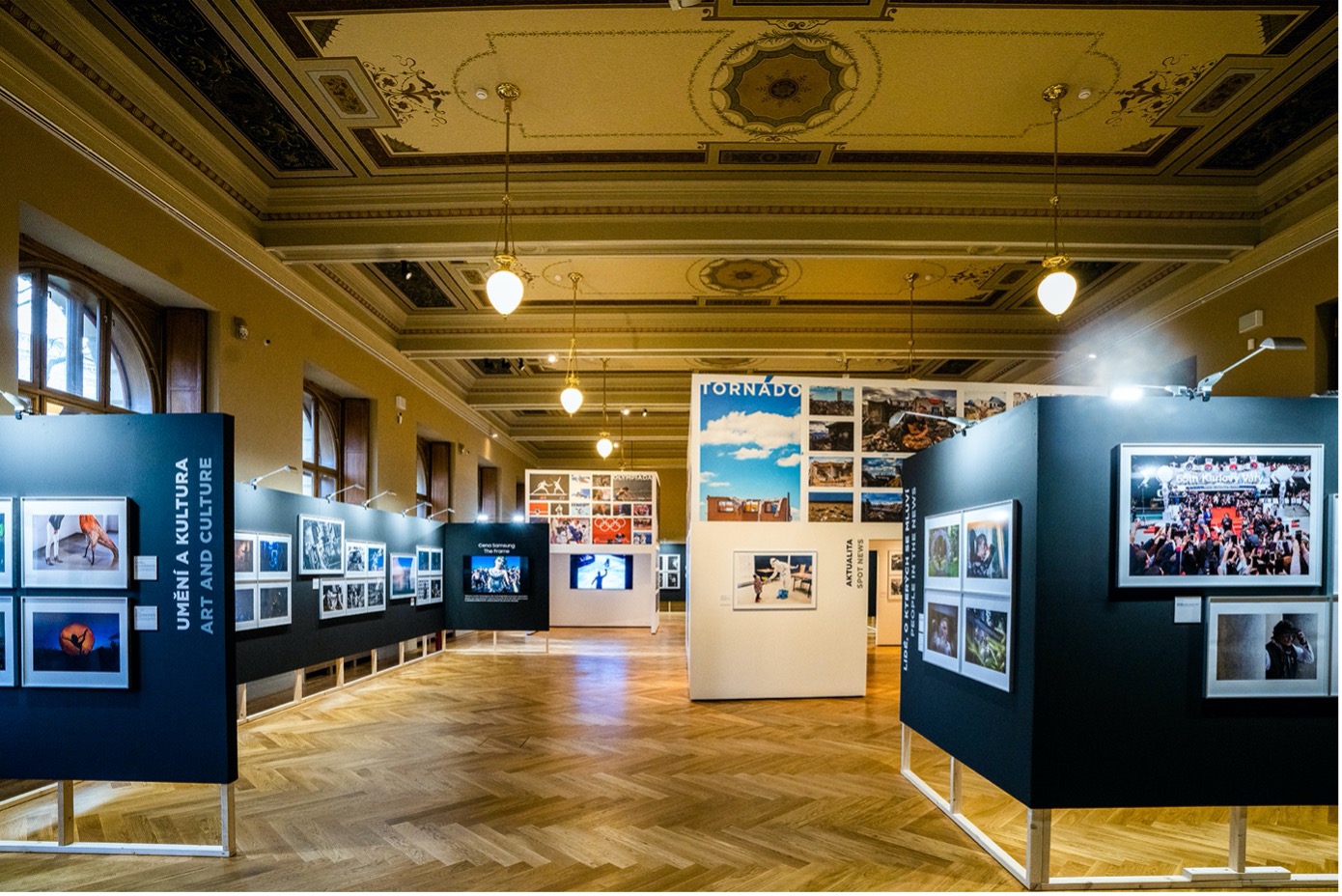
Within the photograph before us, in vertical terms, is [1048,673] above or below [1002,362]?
below

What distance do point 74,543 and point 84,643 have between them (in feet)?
1.86

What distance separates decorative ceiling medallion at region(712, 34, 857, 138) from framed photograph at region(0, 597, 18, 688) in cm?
590

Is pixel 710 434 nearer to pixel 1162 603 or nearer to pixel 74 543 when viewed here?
pixel 1162 603

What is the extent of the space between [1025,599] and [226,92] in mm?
6983

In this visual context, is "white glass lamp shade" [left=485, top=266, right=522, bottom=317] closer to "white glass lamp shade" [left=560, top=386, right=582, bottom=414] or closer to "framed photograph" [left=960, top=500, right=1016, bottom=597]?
"white glass lamp shade" [left=560, top=386, right=582, bottom=414]

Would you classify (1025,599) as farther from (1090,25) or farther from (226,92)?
(226,92)

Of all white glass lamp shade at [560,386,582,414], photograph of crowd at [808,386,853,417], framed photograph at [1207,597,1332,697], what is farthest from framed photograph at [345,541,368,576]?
framed photograph at [1207,597,1332,697]

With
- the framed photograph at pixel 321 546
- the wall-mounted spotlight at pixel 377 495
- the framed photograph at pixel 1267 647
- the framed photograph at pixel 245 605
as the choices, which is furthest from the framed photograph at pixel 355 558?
the framed photograph at pixel 1267 647

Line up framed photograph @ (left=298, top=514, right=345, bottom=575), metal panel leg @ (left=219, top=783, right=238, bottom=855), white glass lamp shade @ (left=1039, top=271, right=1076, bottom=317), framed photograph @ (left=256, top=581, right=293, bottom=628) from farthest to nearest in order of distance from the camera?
framed photograph @ (left=298, top=514, right=345, bottom=575), framed photograph @ (left=256, top=581, right=293, bottom=628), white glass lamp shade @ (left=1039, top=271, right=1076, bottom=317), metal panel leg @ (left=219, top=783, right=238, bottom=855)

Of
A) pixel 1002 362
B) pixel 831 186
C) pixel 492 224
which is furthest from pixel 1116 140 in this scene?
pixel 1002 362

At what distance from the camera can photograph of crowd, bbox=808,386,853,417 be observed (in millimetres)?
10172

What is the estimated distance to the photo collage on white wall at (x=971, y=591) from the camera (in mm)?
4570

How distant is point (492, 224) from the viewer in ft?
28.1

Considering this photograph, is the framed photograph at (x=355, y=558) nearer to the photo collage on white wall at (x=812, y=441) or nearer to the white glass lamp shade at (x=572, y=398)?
the white glass lamp shade at (x=572, y=398)
